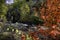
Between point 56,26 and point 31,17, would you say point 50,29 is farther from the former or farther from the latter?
point 31,17

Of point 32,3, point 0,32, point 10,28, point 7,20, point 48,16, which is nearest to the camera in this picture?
point 48,16

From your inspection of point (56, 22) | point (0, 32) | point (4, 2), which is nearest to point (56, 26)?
point (56, 22)

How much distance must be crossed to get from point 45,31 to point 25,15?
4.39m

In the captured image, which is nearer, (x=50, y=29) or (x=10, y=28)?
(x=50, y=29)

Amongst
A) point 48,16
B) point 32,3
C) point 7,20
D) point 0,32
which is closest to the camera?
point 48,16

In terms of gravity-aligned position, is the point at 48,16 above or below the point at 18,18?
above

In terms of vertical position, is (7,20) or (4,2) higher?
(4,2)

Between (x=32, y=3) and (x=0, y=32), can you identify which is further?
(x=32, y=3)

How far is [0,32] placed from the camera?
8.78 meters

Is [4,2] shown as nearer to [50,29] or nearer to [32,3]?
[32,3]

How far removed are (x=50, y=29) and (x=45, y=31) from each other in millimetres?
177

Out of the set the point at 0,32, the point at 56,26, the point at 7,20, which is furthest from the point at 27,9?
the point at 56,26

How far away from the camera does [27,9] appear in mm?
11773

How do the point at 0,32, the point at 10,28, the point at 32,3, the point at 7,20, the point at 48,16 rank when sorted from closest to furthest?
the point at 48,16
the point at 0,32
the point at 10,28
the point at 7,20
the point at 32,3
